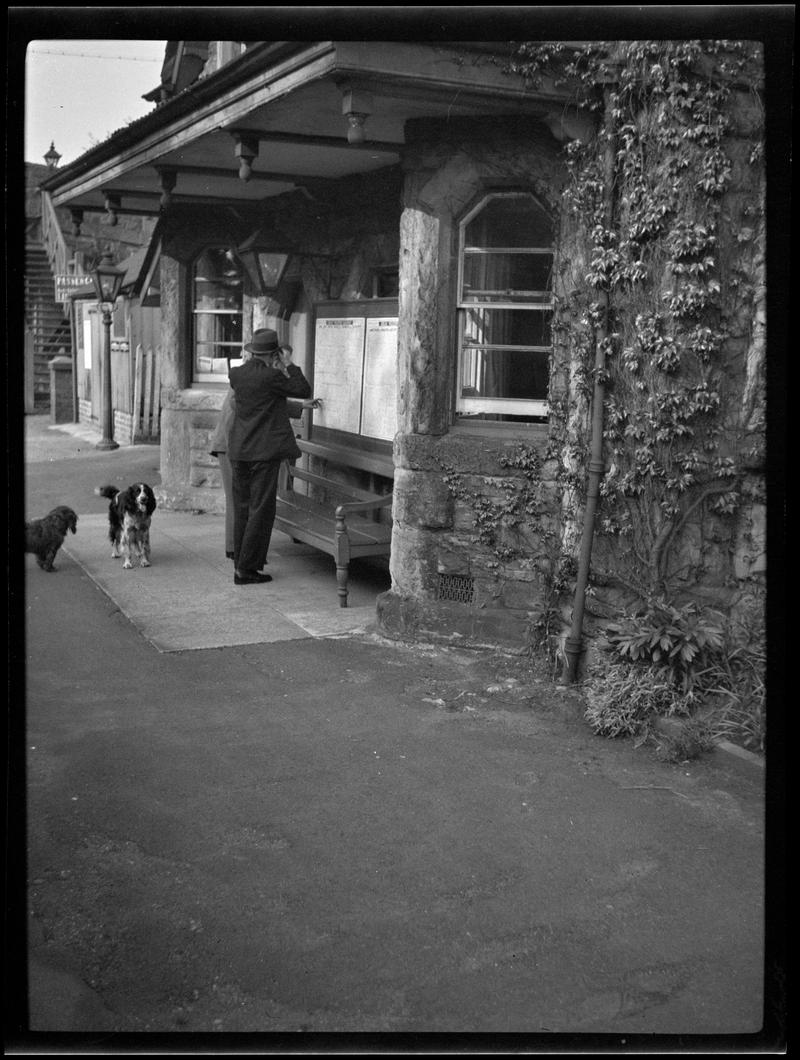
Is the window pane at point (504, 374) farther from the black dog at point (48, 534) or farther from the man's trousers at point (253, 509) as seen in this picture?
the black dog at point (48, 534)

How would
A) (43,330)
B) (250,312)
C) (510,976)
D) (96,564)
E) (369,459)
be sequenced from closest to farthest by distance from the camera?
(510,976)
(369,459)
(96,564)
(250,312)
(43,330)

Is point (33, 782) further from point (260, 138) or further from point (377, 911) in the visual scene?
point (260, 138)

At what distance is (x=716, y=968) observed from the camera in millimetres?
3951

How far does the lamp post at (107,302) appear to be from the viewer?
1673cm

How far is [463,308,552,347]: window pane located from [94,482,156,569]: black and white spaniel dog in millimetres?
3453

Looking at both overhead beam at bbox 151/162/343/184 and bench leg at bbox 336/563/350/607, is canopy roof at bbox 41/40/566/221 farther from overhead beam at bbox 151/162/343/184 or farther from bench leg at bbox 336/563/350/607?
bench leg at bbox 336/563/350/607

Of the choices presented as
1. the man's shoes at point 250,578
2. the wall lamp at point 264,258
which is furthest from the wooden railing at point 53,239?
the man's shoes at point 250,578

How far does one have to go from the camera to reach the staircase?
27.6 m

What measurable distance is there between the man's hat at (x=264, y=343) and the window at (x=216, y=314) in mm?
3925

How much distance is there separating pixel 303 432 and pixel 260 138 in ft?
11.4

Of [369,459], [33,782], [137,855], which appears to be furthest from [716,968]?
[369,459]

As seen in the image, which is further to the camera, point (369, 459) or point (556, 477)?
point (369, 459)

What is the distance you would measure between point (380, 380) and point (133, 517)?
245 cm

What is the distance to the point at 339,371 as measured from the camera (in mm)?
10383
